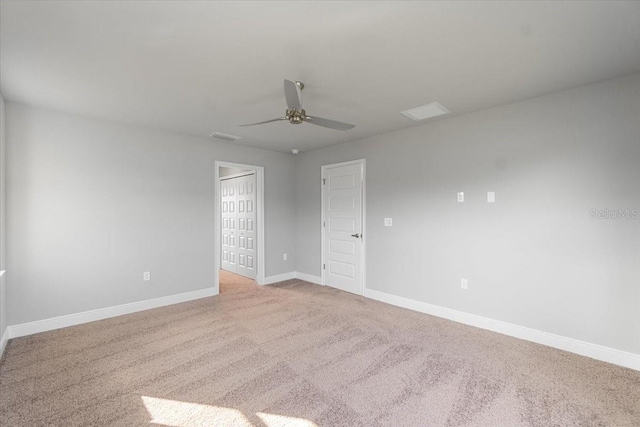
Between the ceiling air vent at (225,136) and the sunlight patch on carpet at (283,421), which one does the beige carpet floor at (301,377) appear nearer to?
the sunlight patch on carpet at (283,421)

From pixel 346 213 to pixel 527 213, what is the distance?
2.47 meters

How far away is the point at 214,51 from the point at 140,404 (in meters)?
2.52

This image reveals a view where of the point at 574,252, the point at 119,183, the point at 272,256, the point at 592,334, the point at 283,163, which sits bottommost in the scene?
the point at 592,334

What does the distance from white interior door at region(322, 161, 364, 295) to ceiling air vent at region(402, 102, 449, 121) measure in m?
1.24

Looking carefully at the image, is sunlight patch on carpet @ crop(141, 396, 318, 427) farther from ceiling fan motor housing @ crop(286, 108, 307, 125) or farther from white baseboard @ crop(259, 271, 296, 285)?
white baseboard @ crop(259, 271, 296, 285)

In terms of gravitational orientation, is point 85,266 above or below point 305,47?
below

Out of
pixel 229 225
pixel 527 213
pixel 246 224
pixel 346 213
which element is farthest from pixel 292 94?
pixel 229 225

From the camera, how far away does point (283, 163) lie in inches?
216

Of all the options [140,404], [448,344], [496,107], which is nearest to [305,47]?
[496,107]

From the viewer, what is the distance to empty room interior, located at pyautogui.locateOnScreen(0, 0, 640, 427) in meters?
1.86

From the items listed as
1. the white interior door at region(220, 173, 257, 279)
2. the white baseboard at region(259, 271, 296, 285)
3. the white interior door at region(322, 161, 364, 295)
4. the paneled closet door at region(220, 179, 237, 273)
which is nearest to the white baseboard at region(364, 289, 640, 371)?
the white interior door at region(322, 161, 364, 295)

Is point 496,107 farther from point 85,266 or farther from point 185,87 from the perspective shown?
point 85,266

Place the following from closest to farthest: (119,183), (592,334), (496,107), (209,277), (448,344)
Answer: (592,334), (448,344), (496,107), (119,183), (209,277)

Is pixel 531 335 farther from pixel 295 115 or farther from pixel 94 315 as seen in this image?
pixel 94 315
